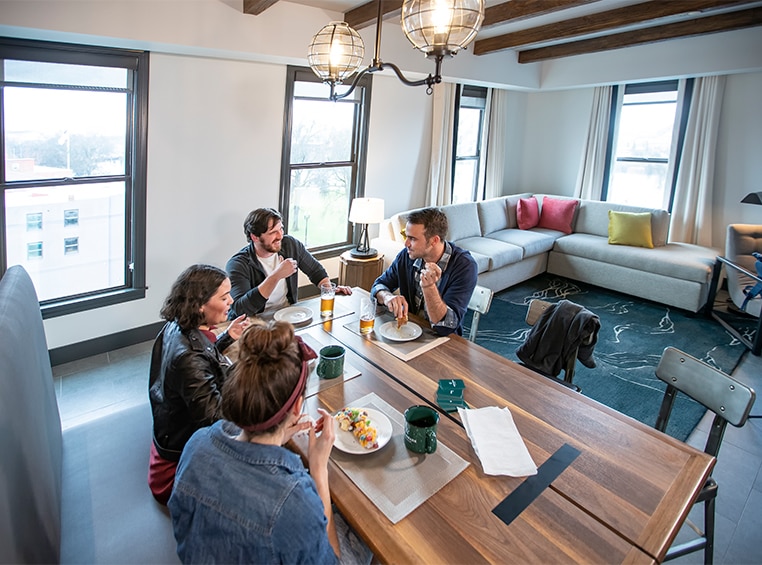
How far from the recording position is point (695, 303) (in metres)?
4.57

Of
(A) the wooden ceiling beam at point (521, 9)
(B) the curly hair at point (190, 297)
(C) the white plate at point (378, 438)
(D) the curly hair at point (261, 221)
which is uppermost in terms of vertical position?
(A) the wooden ceiling beam at point (521, 9)

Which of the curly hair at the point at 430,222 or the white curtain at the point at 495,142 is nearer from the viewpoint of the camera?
the curly hair at the point at 430,222

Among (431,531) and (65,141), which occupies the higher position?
(65,141)

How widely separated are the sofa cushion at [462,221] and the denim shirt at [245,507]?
4105mm

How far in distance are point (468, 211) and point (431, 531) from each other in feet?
14.6

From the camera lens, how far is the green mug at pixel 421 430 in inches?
55.7

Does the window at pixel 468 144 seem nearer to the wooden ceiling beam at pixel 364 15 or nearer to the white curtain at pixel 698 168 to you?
the wooden ceiling beam at pixel 364 15

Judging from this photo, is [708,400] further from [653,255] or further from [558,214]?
[558,214]

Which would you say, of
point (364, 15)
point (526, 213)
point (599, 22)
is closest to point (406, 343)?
point (364, 15)

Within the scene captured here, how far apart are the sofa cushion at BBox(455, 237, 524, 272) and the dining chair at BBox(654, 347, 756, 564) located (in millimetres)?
2760

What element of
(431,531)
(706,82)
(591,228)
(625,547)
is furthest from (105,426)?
(706,82)

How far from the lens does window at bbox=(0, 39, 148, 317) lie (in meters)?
2.82

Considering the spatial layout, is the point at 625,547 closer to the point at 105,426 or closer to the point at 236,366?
the point at 236,366

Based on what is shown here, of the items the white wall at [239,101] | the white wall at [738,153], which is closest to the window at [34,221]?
the white wall at [239,101]
